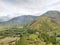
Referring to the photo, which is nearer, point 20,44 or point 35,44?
point 20,44

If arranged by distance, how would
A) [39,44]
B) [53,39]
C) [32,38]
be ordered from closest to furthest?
[39,44]
[32,38]
[53,39]

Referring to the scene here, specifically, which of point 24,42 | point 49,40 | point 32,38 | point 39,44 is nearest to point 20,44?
point 24,42

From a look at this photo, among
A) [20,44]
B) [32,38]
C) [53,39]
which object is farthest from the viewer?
[53,39]

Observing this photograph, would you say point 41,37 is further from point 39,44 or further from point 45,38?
point 39,44

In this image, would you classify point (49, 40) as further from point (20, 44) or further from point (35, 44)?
point (20, 44)

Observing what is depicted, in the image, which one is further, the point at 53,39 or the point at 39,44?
the point at 53,39

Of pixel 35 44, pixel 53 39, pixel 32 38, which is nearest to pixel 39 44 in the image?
pixel 35 44

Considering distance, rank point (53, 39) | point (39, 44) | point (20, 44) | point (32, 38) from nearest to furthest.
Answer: point (20, 44) → point (39, 44) → point (32, 38) → point (53, 39)

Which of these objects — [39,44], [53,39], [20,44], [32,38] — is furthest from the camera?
[53,39]

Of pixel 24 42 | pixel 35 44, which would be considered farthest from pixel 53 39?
pixel 24 42
